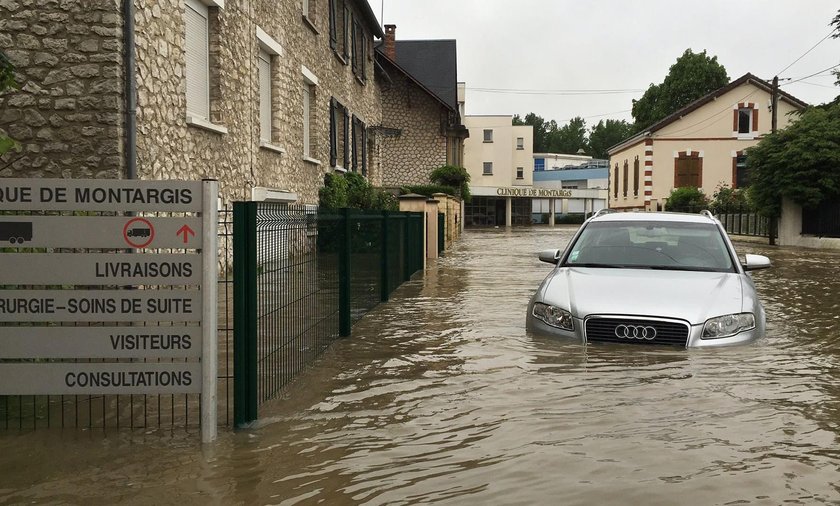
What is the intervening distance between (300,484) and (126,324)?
1744 mm

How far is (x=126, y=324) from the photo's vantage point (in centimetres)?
520

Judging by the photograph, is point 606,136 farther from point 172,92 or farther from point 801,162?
point 172,92

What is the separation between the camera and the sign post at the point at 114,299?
4637mm

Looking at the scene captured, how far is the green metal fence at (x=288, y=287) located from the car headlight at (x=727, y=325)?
3.21 meters

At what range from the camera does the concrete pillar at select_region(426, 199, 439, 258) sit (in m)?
20.7

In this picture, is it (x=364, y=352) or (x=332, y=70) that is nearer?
(x=364, y=352)

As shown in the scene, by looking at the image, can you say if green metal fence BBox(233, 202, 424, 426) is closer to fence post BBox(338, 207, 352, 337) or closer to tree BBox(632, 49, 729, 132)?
fence post BBox(338, 207, 352, 337)

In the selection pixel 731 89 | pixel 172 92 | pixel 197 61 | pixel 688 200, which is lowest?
pixel 688 200

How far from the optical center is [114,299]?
4660mm

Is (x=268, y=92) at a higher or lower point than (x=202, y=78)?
higher

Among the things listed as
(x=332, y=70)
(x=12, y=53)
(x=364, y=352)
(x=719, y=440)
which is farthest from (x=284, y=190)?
(x=719, y=440)

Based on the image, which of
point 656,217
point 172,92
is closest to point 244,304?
point 656,217

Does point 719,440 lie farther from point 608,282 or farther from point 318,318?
point 318,318

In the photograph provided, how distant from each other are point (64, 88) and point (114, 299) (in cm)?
489
